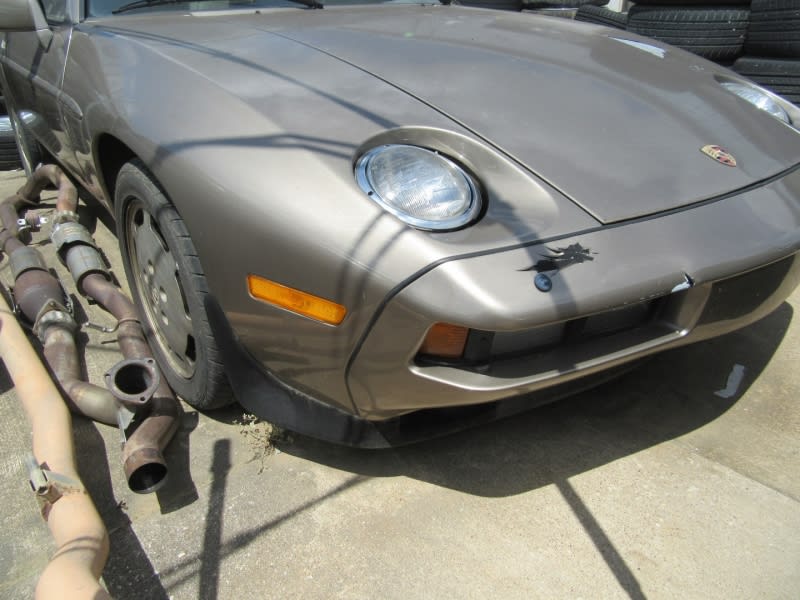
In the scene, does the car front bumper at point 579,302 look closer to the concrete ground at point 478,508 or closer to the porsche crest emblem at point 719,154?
the porsche crest emblem at point 719,154

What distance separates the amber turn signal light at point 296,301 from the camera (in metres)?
1.43

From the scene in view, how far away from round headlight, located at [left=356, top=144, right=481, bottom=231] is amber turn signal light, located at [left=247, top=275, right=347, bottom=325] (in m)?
0.26

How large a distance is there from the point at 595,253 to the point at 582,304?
0.13 meters

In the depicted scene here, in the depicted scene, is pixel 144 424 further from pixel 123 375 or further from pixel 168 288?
pixel 168 288

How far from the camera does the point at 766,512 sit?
1688 millimetres

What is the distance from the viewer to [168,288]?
2.01 meters

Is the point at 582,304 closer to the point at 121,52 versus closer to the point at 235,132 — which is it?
the point at 235,132

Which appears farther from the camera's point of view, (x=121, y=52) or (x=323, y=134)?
(x=121, y=52)

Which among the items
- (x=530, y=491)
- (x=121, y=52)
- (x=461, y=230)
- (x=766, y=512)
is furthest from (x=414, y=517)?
(x=121, y=52)

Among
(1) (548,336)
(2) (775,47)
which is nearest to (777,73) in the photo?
(2) (775,47)

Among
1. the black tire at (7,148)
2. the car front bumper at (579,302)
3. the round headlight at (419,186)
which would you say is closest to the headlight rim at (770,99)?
the car front bumper at (579,302)

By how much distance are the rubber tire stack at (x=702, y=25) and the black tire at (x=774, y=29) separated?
7cm

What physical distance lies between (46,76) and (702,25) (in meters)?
3.79

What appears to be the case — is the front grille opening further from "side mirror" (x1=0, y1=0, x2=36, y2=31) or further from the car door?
"side mirror" (x1=0, y1=0, x2=36, y2=31)
